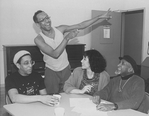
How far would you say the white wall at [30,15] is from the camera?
5.00 m

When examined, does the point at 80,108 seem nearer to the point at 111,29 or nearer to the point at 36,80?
the point at 36,80

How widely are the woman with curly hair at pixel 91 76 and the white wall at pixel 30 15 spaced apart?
2693 mm

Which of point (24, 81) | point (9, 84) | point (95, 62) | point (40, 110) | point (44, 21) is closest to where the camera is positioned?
point (40, 110)

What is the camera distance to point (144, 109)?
2.19m

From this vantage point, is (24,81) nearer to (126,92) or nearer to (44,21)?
(44,21)

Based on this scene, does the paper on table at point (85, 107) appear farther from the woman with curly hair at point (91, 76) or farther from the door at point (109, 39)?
the door at point (109, 39)

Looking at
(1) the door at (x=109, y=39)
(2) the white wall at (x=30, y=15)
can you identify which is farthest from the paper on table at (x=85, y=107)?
(1) the door at (x=109, y=39)

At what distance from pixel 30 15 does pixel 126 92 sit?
3.50 metres

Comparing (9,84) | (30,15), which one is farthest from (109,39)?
(9,84)

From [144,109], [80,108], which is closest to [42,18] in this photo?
[80,108]

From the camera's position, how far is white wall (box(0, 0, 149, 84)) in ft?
16.4

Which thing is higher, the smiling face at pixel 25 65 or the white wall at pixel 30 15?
the white wall at pixel 30 15

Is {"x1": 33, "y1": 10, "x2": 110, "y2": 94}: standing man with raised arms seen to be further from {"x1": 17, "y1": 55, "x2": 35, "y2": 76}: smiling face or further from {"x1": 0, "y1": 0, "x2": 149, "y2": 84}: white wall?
{"x1": 0, "y1": 0, "x2": 149, "y2": 84}: white wall

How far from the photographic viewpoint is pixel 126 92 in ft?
7.84
